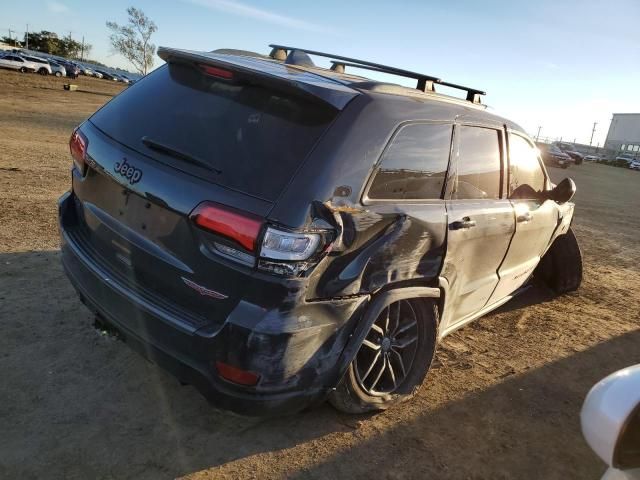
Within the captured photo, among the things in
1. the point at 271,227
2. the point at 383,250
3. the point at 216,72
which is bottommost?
the point at 383,250

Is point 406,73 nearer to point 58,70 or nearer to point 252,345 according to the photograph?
point 252,345

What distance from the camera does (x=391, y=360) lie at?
10.4ft

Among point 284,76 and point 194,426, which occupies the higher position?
point 284,76

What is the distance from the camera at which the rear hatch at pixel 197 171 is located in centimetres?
227

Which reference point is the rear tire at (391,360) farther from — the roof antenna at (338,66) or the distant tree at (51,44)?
the distant tree at (51,44)

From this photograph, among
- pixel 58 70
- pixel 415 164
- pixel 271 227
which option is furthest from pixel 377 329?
pixel 58 70

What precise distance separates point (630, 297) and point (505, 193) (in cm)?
325

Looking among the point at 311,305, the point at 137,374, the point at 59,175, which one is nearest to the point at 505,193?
the point at 311,305

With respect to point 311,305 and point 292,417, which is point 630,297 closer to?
point 292,417

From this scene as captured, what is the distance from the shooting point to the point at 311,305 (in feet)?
7.58

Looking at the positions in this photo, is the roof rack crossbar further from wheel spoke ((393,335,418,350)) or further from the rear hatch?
wheel spoke ((393,335,418,350))

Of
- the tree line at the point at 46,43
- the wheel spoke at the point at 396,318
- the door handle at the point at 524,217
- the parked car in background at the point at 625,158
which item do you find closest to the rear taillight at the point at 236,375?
the wheel spoke at the point at 396,318

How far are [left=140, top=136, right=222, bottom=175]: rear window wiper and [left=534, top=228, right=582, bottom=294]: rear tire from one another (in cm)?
425

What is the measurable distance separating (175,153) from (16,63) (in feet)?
184
